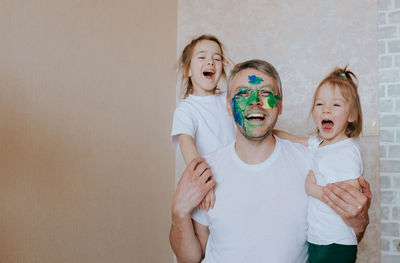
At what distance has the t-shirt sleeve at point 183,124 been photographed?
1.96 m

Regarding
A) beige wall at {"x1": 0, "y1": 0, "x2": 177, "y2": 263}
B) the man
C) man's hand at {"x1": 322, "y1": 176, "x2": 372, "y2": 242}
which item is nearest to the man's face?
the man

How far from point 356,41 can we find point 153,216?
2.00 m

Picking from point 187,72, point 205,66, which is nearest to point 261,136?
point 205,66

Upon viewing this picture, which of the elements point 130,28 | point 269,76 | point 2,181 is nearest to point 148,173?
point 130,28

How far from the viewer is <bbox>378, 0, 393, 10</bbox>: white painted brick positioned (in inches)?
111

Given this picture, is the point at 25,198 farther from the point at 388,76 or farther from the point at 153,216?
the point at 388,76

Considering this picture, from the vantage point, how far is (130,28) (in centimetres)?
283

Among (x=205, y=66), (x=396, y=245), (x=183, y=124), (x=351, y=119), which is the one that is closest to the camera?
(x=351, y=119)

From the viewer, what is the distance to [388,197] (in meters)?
2.74

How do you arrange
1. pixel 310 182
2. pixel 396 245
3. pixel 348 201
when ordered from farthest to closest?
pixel 396 245
pixel 310 182
pixel 348 201

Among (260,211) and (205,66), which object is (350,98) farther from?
(205,66)

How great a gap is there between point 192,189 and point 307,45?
1911mm

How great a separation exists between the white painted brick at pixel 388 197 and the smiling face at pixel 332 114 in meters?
1.32

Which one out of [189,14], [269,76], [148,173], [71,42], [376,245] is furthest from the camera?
[189,14]
